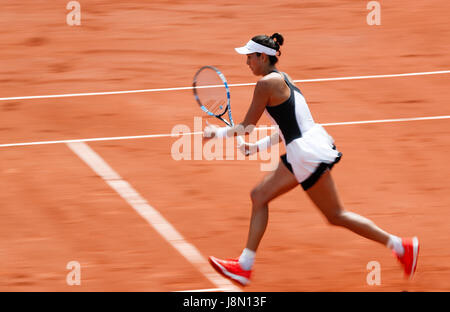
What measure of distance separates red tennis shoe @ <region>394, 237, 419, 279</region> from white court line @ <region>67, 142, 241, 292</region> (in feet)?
4.59

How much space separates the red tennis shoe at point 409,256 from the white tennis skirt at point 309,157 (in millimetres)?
916

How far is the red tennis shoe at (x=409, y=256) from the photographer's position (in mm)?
6285

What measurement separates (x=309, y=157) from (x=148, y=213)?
2.53 metres

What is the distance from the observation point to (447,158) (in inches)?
374

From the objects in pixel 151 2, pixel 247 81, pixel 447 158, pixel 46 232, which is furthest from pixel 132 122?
pixel 151 2

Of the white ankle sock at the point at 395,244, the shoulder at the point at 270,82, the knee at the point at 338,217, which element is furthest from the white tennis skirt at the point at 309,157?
the white ankle sock at the point at 395,244

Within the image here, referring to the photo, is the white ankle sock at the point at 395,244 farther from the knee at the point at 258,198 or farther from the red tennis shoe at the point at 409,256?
the knee at the point at 258,198

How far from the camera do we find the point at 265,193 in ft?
20.7

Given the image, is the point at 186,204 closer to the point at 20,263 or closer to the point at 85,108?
the point at 20,263

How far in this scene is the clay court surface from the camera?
276 inches

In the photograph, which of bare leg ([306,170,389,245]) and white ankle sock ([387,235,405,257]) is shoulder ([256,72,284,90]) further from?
white ankle sock ([387,235,405,257])

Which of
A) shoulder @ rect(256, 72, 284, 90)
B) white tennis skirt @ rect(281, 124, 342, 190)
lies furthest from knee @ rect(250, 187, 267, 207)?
shoulder @ rect(256, 72, 284, 90)

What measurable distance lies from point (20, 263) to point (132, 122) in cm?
408

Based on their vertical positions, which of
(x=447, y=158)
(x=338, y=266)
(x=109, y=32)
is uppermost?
(x=109, y=32)
